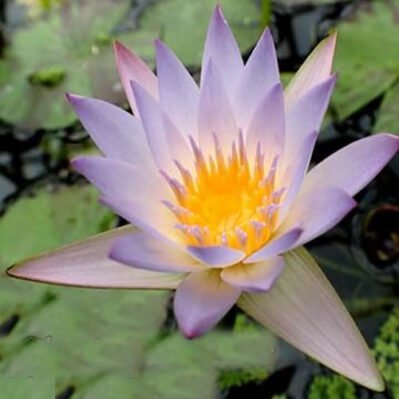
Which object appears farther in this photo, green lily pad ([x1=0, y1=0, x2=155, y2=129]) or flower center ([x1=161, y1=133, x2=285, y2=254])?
green lily pad ([x1=0, y1=0, x2=155, y2=129])

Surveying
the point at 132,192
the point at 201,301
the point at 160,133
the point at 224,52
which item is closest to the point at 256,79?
the point at 224,52

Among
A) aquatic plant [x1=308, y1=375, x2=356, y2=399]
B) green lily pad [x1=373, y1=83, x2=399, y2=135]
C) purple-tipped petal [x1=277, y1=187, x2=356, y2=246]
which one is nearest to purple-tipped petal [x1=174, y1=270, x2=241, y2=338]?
purple-tipped petal [x1=277, y1=187, x2=356, y2=246]

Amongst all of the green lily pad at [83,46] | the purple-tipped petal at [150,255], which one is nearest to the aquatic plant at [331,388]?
the purple-tipped petal at [150,255]

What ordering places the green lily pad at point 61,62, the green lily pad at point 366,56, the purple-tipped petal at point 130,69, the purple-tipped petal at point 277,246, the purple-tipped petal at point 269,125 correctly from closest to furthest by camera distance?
the purple-tipped petal at point 277,246
the purple-tipped petal at point 269,125
the purple-tipped petal at point 130,69
the green lily pad at point 366,56
the green lily pad at point 61,62

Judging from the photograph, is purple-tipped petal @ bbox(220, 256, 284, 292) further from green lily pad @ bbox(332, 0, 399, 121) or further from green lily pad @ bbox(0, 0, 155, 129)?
green lily pad @ bbox(0, 0, 155, 129)

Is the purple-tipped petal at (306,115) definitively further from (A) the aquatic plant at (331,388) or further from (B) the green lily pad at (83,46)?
(B) the green lily pad at (83,46)

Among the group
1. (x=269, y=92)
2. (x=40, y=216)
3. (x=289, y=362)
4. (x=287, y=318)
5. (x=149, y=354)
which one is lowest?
(x=289, y=362)

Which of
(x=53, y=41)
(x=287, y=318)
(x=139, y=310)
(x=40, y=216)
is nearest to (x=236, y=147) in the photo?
(x=287, y=318)

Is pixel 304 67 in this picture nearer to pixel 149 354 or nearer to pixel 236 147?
pixel 236 147
